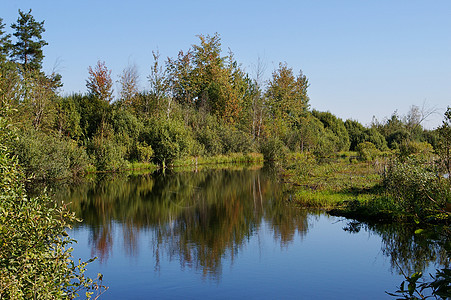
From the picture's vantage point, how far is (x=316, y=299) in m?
7.84

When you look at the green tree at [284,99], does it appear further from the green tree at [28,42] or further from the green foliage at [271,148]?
the green tree at [28,42]

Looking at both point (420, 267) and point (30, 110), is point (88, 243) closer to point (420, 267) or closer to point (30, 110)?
point (420, 267)

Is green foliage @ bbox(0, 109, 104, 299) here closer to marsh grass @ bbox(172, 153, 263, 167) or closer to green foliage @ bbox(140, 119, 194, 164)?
green foliage @ bbox(140, 119, 194, 164)

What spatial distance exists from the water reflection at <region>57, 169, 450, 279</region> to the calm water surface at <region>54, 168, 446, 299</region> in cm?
3

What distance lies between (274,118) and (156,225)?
1639 inches

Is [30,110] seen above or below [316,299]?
above

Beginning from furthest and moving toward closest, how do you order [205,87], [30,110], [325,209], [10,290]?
1. [205,87]
2. [30,110]
3. [325,209]
4. [10,290]

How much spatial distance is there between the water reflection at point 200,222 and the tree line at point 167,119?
467cm

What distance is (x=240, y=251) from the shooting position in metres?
11.1

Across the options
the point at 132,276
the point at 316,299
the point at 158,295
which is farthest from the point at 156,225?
the point at 316,299

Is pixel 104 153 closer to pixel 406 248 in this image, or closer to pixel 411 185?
pixel 411 185

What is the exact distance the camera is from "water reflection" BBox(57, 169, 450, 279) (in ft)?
34.7

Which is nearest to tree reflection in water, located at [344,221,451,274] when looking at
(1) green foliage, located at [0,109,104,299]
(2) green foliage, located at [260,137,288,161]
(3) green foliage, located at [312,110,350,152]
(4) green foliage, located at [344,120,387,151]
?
(1) green foliage, located at [0,109,104,299]

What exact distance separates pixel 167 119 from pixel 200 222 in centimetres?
2347
